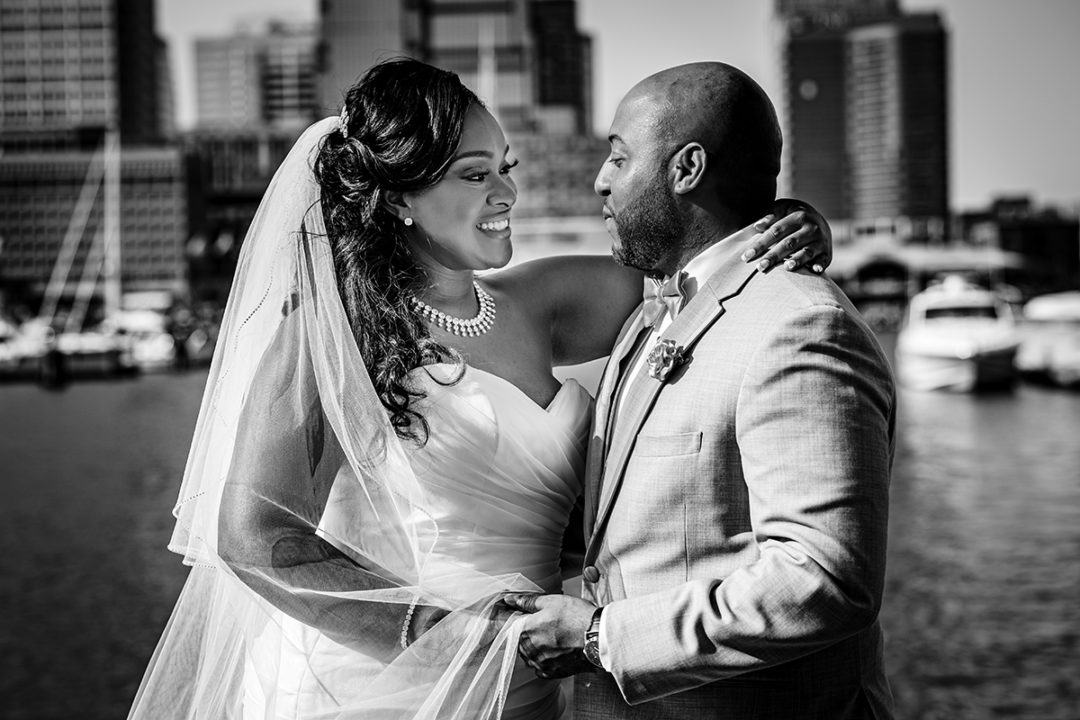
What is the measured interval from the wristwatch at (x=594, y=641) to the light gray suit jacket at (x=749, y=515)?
0.13 ft

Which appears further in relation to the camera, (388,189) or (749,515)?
(388,189)

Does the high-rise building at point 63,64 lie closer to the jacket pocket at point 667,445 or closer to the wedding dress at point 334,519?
the wedding dress at point 334,519

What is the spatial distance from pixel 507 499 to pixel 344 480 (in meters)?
0.36

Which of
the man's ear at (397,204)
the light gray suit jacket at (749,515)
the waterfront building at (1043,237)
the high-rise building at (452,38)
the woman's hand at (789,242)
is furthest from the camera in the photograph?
the waterfront building at (1043,237)

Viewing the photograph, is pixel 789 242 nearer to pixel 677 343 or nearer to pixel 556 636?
pixel 677 343

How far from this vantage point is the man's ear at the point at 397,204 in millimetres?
2565

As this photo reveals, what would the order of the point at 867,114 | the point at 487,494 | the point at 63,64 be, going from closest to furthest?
the point at 487,494, the point at 63,64, the point at 867,114

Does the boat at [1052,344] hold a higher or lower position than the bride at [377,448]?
lower

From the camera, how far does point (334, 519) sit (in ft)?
7.89

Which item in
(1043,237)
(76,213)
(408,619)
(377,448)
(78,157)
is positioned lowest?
(1043,237)

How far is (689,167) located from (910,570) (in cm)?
1088

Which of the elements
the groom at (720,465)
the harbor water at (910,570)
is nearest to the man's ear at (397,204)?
the groom at (720,465)

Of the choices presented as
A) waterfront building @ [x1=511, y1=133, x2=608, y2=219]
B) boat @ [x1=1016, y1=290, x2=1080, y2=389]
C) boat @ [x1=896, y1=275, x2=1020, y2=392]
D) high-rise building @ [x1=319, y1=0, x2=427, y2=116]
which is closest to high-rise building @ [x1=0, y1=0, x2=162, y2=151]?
high-rise building @ [x1=319, y1=0, x2=427, y2=116]

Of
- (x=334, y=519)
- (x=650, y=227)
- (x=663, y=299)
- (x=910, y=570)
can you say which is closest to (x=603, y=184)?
(x=650, y=227)
